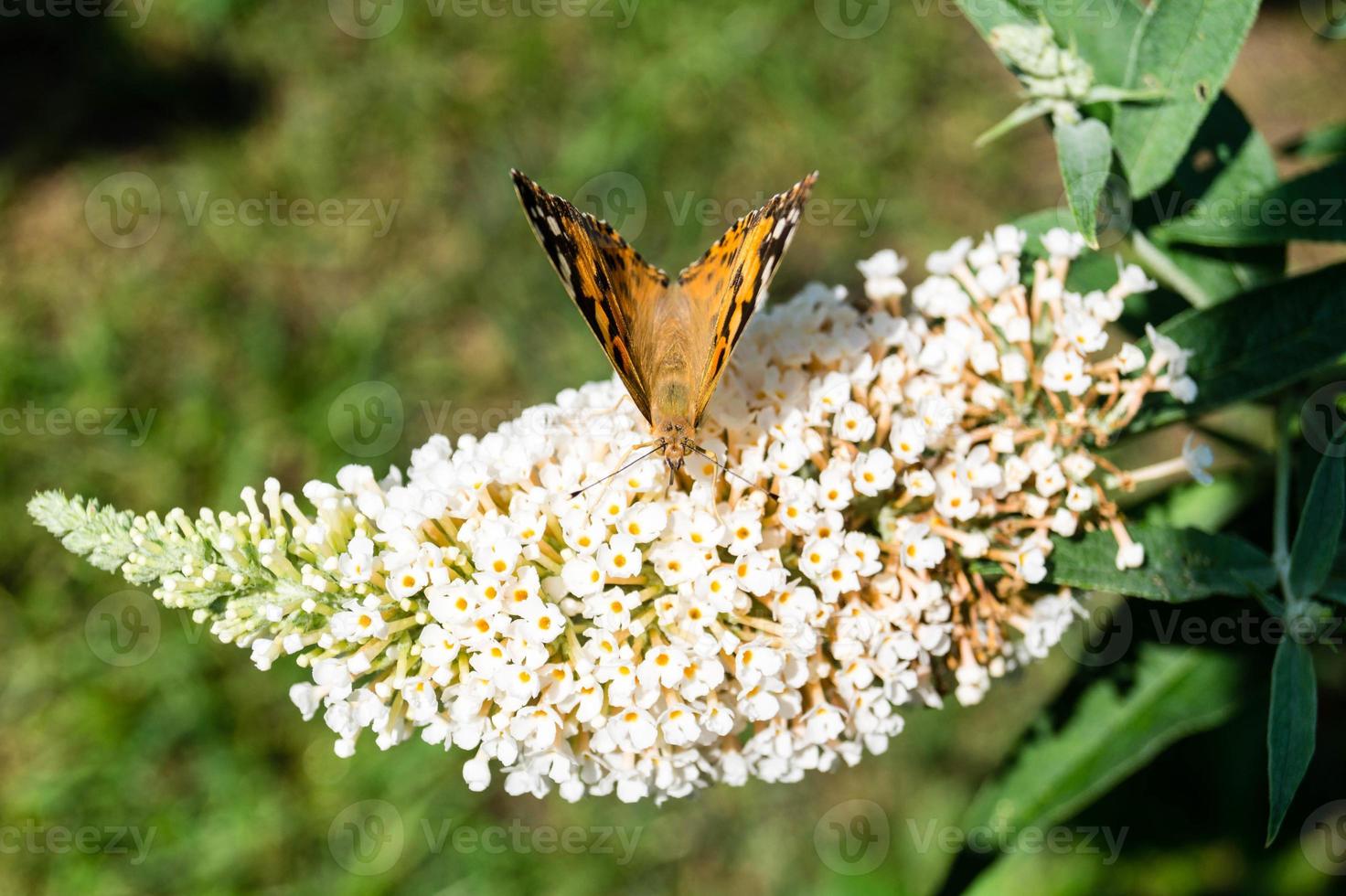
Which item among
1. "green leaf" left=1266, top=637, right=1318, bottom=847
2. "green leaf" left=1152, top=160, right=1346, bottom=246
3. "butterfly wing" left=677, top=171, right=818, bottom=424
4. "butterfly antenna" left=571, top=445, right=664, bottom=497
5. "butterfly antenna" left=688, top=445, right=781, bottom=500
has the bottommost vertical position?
"green leaf" left=1266, top=637, right=1318, bottom=847

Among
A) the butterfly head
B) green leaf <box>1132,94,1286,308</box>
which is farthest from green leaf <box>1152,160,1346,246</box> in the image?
the butterfly head

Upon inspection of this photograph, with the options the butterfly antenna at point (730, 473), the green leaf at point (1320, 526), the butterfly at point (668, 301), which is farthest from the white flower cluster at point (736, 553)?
the green leaf at point (1320, 526)

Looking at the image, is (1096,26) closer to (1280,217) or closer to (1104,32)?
(1104,32)

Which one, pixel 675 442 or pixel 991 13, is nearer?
pixel 675 442

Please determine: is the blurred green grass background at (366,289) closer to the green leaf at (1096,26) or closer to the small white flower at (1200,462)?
the small white flower at (1200,462)

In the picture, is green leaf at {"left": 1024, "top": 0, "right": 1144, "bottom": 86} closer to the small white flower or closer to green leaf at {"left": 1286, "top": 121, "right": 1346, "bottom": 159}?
green leaf at {"left": 1286, "top": 121, "right": 1346, "bottom": 159}

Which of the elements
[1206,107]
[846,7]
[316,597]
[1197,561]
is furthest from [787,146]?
[316,597]

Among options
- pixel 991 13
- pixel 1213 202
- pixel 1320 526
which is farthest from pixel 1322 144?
pixel 1320 526

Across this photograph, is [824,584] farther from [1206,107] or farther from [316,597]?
[1206,107]
